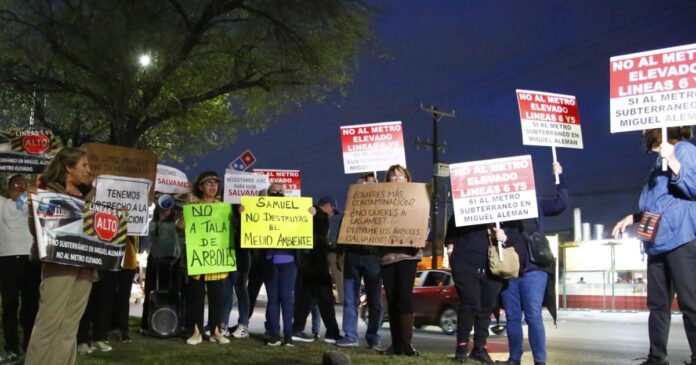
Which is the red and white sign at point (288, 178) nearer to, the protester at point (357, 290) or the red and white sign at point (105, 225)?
the protester at point (357, 290)

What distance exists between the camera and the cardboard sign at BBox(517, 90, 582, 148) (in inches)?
314

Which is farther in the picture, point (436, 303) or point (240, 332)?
point (436, 303)

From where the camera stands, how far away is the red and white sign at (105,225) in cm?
555

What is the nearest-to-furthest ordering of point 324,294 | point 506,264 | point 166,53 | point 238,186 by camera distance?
point 506,264, point 324,294, point 238,186, point 166,53

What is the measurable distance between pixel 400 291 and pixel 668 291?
2.80 m

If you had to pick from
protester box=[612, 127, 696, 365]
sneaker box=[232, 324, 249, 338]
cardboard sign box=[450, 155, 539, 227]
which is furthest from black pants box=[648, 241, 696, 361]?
sneaker box=[232, 324, 249, 338]

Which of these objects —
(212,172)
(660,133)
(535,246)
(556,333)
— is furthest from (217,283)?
(556,333)

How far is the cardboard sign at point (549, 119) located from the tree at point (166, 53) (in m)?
6.67

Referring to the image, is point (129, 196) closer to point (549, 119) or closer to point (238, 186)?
point (238, 186)

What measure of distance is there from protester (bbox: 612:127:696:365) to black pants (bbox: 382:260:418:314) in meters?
2.45

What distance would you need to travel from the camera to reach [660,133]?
611cm

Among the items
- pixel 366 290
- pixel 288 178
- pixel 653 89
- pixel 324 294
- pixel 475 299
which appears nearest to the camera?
pixel 653 89

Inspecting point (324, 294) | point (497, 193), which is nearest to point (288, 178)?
point (324, 294)

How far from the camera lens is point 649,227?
5570 millimetres
